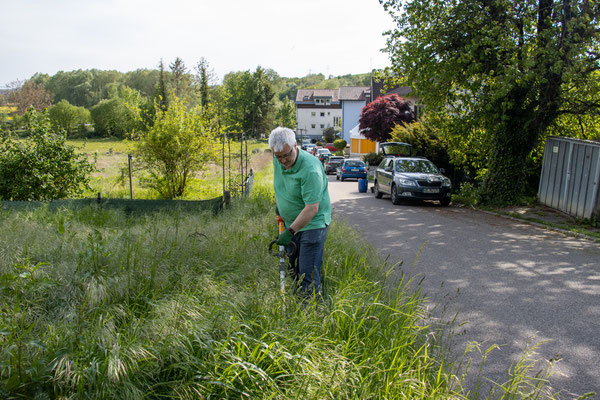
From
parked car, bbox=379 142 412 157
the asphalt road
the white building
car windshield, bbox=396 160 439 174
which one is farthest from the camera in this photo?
the white building

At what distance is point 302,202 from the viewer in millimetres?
4668

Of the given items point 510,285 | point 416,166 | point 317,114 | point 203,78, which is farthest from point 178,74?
point 317,114

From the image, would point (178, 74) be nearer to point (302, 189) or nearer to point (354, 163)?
point (354, 163)

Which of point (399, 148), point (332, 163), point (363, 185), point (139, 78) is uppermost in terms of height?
point (139, 78)

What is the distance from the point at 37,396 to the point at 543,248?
8.98 meters

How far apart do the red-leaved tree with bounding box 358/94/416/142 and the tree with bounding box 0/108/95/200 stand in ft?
88.1

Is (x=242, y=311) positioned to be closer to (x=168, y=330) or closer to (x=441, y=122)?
(x=168, y=330)

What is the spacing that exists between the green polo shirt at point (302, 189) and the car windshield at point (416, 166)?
13.6 m

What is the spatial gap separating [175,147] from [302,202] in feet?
33.5

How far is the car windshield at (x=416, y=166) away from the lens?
17.6m

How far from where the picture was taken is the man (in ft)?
14.2

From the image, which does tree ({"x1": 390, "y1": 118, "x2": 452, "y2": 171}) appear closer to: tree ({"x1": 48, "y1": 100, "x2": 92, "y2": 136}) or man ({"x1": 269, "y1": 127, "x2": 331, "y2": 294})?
man ({"x1": 269, "y1": 127, "x2": 331, "y2": 294})

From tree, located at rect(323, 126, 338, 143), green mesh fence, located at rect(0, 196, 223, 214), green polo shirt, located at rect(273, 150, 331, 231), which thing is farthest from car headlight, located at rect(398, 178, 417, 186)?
tree, located at rect(323, 126, 338, 143)

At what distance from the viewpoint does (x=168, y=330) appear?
127 inches
